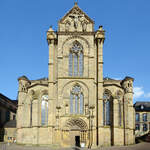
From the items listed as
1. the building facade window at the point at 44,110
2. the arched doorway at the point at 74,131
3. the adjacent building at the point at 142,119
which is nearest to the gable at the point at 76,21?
the building facade window at the point at 44,110

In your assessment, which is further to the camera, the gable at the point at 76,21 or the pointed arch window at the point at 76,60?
the gable at the point at 76,21

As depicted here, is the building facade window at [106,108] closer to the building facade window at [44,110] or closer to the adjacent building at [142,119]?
the building facade window at [44,110]

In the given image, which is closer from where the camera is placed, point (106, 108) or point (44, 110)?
point (106, 108)

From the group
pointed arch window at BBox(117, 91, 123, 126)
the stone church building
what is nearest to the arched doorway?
the stone church building

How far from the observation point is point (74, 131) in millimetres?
38625

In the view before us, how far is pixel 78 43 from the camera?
4166 centimetres

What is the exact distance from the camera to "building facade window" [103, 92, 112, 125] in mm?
39594

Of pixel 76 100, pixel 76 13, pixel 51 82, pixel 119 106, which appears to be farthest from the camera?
pixel 76 13

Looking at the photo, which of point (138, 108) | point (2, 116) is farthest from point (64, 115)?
point (138, 108)

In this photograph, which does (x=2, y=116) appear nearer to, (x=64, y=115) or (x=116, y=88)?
(x=64, y=115)

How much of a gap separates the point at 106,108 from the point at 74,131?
626cm

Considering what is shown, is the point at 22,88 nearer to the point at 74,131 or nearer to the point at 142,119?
the point at 74,131

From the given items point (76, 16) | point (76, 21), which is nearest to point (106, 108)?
point (76, 21)

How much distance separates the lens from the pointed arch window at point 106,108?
3959 centimetres
